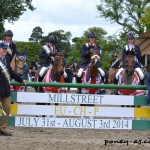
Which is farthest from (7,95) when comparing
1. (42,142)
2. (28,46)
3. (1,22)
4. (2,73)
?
(28,46)

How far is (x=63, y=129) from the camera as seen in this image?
44.6ft

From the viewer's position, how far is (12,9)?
40375mm

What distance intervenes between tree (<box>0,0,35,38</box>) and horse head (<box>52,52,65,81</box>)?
2350cm

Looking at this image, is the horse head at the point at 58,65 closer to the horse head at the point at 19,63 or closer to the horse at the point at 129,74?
the horse at the point at 129,74

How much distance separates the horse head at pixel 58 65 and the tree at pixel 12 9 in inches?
925

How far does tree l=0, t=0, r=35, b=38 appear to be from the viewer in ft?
129

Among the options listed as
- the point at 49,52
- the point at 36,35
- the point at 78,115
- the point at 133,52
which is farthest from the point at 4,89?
the point at 36,35

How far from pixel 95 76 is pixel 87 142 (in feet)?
16.7

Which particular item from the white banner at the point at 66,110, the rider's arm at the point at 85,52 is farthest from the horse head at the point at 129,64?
the white banner at the point at 66,110

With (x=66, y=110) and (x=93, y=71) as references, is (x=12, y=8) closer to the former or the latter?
(x=93, y=71)

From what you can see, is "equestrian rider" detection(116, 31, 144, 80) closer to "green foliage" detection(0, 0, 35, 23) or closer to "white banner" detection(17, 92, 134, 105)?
"white banner" detection(17, 92, 134, 105)

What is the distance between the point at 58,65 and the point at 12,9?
83.3ft

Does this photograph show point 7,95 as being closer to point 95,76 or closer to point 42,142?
point 42,142

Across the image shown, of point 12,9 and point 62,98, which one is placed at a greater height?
point 12,9
